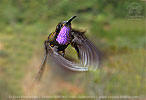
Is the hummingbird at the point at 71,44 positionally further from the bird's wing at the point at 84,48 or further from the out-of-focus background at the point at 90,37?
the out-of-focus background at the point at 90,37

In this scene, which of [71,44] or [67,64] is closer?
[67,64]

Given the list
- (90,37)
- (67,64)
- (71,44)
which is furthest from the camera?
(90,37)

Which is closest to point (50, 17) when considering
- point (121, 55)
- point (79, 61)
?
point (121, 55)

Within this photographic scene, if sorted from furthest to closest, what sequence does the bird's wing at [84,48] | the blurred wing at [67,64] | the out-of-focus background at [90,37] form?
Answer: the out-of-focus background at [90,37] < the bird's wing at [84,48] < the blurred wing at [67,64]

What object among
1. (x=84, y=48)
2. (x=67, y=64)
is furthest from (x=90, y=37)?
(x=67, y=64)

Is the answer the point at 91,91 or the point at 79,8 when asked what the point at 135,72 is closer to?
the point at 91,91

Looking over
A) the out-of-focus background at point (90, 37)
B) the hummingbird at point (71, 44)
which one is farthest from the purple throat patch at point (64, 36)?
the out-of-focus background at point (90, 37)

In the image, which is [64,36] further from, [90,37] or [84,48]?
[90,37]

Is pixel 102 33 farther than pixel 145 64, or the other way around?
pixel 102 33
